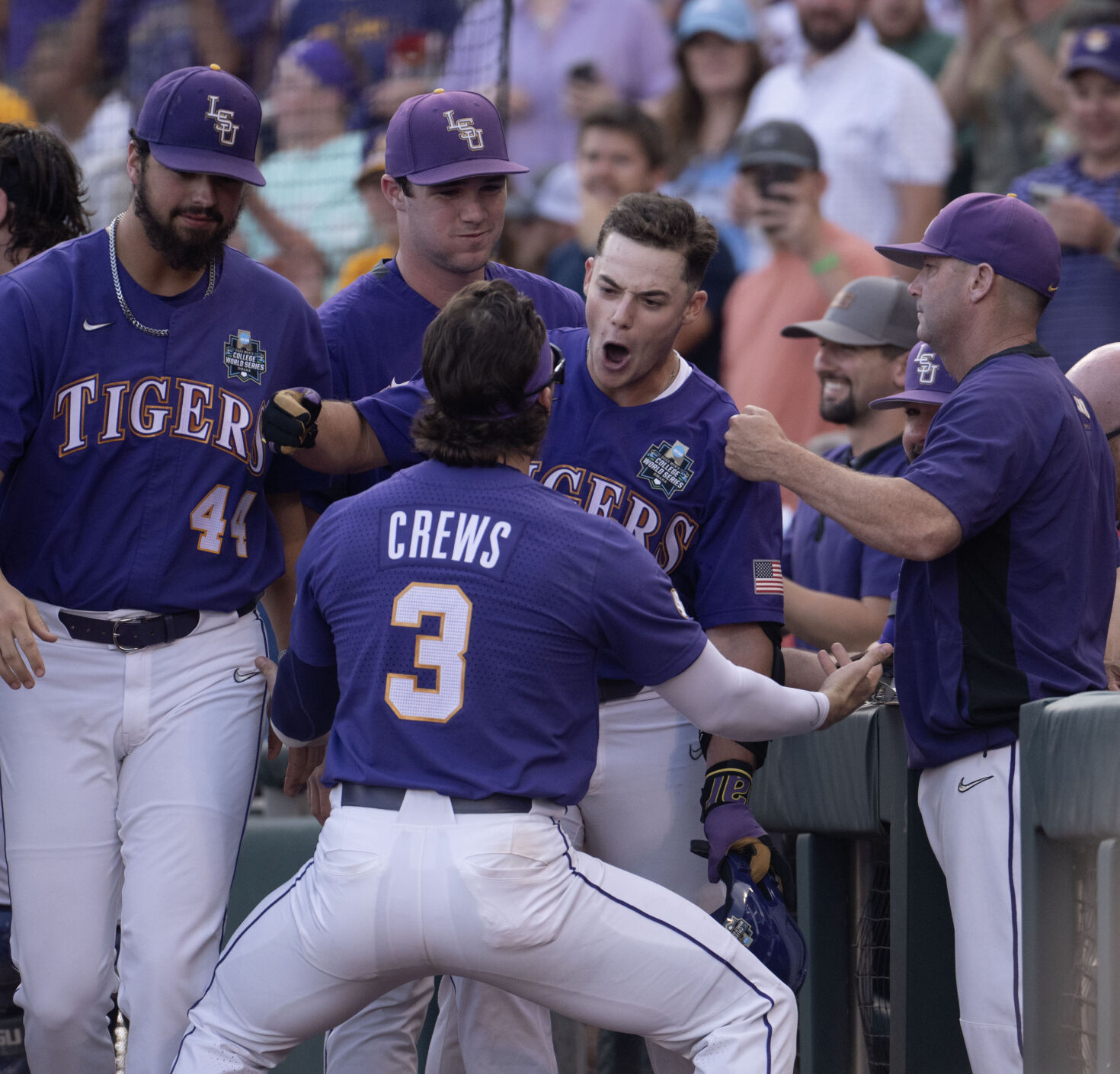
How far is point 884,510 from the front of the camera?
343cm

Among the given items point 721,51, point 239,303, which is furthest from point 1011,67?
point 239,303

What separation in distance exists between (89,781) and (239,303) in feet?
3.60

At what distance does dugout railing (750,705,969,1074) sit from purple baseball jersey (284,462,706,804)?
949 millimetres

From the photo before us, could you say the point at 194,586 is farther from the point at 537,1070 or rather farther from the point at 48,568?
the point at 537,1070

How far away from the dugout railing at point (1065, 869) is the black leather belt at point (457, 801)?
0.97m

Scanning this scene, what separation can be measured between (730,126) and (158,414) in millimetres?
4964

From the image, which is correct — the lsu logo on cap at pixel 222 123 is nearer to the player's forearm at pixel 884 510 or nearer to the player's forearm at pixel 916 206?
the player's forearm at pixel 884 510

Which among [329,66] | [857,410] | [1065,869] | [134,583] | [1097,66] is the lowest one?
[1065,869]

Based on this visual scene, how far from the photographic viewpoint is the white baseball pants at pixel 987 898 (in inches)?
130

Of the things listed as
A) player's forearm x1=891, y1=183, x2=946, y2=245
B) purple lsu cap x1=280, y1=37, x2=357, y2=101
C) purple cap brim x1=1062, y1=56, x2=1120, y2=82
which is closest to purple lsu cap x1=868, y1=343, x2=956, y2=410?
purple cap brim x1=1062, y1=56, x2=1120, y2=82

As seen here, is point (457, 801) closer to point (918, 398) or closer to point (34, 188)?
point (918, 398)

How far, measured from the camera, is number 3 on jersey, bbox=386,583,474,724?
2.95m

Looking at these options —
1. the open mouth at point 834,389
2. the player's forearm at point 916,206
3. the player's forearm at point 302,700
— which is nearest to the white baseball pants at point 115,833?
the player's forearm at point 302,700

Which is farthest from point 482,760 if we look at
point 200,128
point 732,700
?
point 200,128
